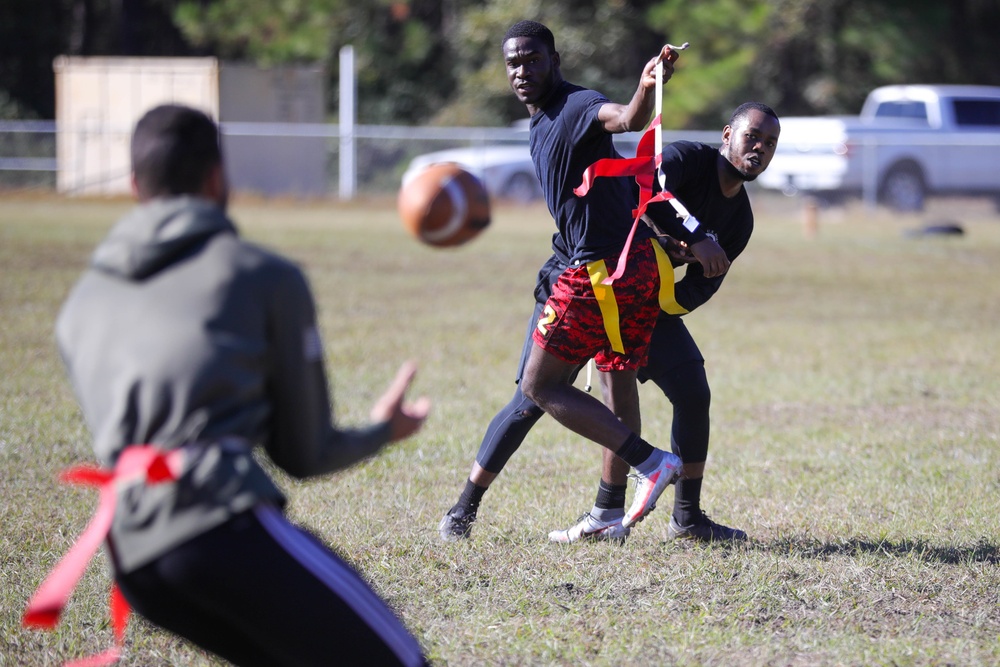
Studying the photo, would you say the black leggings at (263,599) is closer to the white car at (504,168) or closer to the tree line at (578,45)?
the white car at (504,168)

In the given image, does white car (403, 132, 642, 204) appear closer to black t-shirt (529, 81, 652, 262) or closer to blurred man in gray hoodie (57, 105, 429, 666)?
black t-shirt (529, 81, 652, 262)

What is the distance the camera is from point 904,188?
23516 millimetres

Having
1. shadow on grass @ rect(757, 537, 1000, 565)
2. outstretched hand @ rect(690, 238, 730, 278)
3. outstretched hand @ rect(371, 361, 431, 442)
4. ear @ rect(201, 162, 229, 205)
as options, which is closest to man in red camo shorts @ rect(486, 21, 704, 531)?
outstretched hand @ rect(690, 238, 730, 278)

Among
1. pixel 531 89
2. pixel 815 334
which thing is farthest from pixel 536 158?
pixel 815 334

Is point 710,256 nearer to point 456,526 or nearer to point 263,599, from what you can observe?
point 456,526

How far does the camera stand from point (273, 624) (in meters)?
2.44

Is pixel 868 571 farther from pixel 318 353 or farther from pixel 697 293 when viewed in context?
pixel 318 353

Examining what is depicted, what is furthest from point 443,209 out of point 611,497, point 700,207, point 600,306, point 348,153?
point 348,153

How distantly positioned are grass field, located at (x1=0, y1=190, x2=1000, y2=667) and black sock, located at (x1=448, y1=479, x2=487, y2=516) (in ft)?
0.35

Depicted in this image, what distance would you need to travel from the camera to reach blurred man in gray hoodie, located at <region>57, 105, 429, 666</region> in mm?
2391

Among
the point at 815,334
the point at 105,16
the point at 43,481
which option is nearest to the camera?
the point at 43,481

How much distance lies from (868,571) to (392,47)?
31327mm

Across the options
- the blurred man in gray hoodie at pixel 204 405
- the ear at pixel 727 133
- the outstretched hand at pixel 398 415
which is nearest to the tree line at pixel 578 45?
the ear at pixel 727 133

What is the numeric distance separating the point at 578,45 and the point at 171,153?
97.7 ft
